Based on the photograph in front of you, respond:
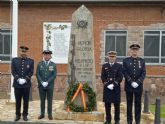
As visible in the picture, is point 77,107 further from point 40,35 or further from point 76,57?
point 40,35

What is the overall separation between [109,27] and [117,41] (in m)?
0.79

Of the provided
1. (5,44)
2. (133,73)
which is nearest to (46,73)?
(133,73)

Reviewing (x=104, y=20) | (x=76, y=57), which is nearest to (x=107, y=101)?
(x=76, y=57)

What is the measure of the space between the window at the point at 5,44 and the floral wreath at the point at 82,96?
10.5m

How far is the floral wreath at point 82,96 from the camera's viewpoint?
14062mm

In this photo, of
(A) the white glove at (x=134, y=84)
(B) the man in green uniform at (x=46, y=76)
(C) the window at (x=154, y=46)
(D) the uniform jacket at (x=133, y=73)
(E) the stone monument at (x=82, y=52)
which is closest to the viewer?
(A) the white glove at (x=134, y=84)

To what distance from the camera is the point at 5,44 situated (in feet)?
79.7

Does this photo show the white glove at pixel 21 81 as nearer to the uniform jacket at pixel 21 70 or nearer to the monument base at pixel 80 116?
the uniform jacket at pixel 21 70

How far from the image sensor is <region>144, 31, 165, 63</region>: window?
76.2 ft

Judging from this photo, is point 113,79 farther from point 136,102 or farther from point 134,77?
point 136,102

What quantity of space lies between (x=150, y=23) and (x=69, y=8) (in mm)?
3844

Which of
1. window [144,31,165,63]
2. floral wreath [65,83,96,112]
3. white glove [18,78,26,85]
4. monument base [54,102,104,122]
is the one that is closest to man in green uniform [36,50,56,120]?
monument base [54,102,104,122]

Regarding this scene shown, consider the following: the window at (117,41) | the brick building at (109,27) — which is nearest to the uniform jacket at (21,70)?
the brick building at (109,27)

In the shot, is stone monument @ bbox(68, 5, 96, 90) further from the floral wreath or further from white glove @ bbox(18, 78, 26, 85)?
white glove @ bbox(18, 78, 26, 85)
